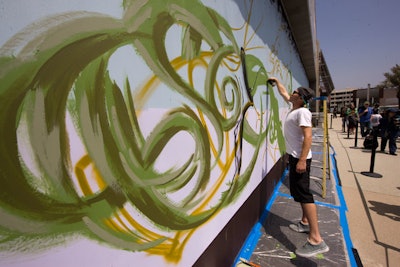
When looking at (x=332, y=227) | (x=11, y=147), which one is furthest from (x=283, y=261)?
(x=11, y=147)

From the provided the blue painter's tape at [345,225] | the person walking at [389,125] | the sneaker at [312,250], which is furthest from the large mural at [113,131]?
the person walking at [389,125]

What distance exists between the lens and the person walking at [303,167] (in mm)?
2316

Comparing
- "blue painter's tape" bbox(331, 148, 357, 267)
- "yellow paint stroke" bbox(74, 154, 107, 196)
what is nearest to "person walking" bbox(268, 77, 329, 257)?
"blue painter's tape" bbox(331, 148, 357, 267)

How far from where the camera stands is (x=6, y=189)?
23.9 inches

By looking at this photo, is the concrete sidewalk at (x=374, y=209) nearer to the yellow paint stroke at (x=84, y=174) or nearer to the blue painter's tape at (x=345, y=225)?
the blue painter's tape at (x=345, y=225)

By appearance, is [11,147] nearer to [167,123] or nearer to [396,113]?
[167,123]

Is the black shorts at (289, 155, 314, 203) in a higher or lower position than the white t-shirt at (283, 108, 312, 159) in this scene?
lower

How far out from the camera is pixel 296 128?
2514mm

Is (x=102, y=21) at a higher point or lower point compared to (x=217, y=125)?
higher

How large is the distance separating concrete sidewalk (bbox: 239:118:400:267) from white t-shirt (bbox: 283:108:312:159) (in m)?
1.08

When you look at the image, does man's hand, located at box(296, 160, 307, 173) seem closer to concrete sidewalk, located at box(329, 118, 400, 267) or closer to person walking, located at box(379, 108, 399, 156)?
concrete sidewalk, located at box(329, 118, 400, 267)

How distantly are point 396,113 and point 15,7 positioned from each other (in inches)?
351

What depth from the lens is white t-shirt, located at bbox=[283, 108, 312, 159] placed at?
232 cm

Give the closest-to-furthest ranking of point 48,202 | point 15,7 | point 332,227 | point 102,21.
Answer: point 15,7 → point 48,202 → point 102,21 → point 332,227
